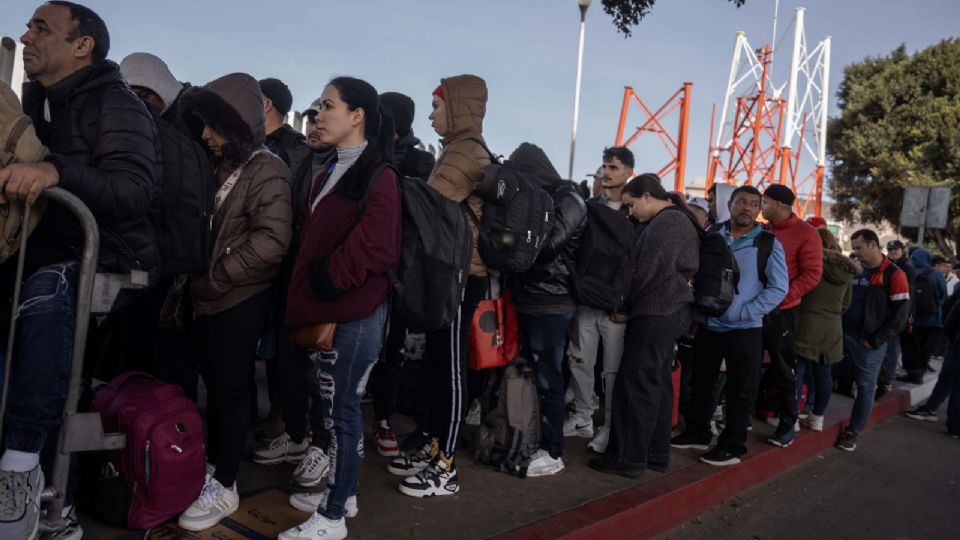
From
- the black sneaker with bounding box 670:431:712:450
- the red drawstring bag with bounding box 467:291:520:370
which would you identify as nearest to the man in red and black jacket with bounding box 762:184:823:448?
the black sneaker with bounding box 670:431:712:450

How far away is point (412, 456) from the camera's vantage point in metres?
4.17

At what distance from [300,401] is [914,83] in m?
28.8

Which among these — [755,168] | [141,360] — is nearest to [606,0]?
[141,360]

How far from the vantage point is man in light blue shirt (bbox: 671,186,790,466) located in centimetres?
527

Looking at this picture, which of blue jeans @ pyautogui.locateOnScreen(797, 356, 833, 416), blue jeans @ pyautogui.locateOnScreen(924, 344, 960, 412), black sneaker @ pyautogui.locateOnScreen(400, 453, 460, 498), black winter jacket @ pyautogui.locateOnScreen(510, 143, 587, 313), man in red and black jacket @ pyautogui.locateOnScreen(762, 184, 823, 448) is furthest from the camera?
blue jeans @ pyautogui.locateOnScreen(924, 344, 960, 412)

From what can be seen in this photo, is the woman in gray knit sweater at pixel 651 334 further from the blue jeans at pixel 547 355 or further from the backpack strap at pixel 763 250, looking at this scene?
the backpack strap at pixel 763 250

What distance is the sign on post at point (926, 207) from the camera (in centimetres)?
1196

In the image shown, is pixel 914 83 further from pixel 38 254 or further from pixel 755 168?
pixel 38 254

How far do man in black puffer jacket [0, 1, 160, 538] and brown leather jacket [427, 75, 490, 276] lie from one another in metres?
1.52

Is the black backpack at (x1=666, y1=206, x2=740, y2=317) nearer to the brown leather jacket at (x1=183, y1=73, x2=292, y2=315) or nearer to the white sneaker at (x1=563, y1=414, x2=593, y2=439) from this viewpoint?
the white sneaker at (x1=563, y1=414, x2=593, y2=439)

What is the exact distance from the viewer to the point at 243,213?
132 inches

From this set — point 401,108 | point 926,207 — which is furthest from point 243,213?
point 926,207

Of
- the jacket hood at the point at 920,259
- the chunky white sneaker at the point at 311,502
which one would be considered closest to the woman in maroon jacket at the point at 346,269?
the chunky white sneaker at the point at 311,502

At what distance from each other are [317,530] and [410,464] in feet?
3.68
